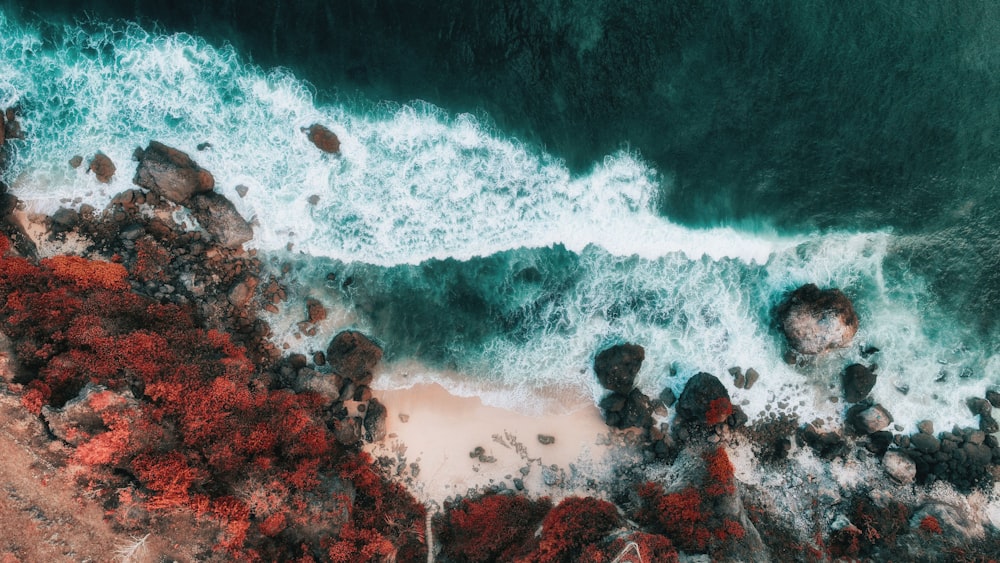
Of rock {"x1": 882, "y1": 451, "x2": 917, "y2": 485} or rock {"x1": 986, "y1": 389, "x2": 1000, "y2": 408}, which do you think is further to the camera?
rock {"x1": 986, "y1": 389, "x2": 1000, "y2": 408}

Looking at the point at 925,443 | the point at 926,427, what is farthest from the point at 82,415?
the point at 926,427

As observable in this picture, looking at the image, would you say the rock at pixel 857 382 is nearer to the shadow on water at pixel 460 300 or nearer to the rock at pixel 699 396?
the rock at pixel 699 396

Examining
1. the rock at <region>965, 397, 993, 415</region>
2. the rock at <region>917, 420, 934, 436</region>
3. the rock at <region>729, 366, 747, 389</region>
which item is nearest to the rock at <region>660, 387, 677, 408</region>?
the rock at <region>729, 366, 747, 389</region>

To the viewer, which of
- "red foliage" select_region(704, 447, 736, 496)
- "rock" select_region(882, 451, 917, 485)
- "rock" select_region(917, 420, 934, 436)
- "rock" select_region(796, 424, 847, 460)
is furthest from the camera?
"rock" select_region(917, 420, 934, 436)

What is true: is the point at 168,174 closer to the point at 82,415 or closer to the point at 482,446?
the point at 82,415

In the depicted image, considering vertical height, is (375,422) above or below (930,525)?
above

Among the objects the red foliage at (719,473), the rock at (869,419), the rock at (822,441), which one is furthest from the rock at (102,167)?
the rock at (869,419)

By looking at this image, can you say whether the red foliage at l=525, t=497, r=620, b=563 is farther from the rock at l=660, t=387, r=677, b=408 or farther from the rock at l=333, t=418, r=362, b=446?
the rock at l=333, t=418, r=362, b=446
